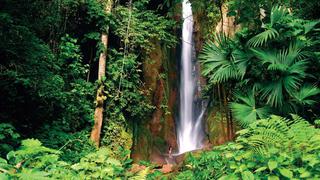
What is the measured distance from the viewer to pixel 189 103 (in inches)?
486

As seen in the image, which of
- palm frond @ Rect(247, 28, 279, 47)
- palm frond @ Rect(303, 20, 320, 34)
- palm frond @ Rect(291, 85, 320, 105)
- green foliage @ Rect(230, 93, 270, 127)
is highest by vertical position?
palm frond @ Rect(303, 20, 320, 34)

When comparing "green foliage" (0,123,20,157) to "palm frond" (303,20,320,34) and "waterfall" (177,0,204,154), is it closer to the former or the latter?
"palm frond" (303,20,320,34)

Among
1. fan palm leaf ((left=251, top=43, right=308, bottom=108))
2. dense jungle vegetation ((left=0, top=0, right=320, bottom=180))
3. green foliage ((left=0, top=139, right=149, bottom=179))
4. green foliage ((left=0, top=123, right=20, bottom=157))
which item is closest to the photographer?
green foliage ((left=0, top=139, right=149, bottom=179))

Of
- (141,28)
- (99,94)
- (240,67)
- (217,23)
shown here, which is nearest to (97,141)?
(99,94)

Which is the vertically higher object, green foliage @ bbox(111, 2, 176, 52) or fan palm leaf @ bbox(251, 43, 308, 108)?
green foliage @ bbox(111, 2, 176, 52)

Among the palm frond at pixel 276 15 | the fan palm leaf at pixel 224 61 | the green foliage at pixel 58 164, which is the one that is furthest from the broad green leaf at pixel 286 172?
the palm frond at pixel 276 15

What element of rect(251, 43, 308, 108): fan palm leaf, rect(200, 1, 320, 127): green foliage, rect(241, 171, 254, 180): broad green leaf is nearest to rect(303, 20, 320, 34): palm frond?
rect(200, 1, 320, 127): green foliage

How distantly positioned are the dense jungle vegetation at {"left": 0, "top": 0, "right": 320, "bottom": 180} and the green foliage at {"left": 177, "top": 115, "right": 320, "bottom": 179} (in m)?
0.01

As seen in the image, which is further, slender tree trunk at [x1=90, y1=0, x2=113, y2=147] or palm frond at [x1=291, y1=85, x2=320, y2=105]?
slender tree trunk at [x1=90, y1=0, x2=113, y2=147]

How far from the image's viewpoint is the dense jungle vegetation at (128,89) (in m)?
2.92

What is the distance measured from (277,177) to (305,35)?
424 centimetres

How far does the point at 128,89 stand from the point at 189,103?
165 inches

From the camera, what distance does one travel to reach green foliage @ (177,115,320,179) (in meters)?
2.62

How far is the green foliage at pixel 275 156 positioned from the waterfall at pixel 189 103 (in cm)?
818
